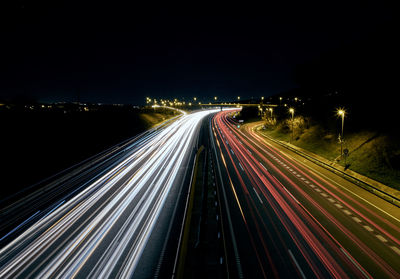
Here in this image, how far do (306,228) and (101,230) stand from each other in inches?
557

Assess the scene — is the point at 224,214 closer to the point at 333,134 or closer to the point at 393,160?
the point at 393,160

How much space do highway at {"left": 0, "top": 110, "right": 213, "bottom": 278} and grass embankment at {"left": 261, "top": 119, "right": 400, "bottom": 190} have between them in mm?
20736

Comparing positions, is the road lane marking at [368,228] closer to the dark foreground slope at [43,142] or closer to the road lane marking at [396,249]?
the road lane marking at [396,249]

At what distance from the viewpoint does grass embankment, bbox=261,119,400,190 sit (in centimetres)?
2017

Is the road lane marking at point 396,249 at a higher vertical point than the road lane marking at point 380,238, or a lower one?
higher

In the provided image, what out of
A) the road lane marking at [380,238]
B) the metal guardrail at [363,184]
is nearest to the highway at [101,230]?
the road lane marking at [380,238]

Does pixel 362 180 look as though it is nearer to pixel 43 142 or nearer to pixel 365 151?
pixel 365 151

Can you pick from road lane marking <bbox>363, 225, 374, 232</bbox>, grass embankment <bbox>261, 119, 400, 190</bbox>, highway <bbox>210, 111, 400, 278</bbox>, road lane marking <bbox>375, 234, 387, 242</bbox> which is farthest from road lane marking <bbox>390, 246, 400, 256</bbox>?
grass embankment <bbox>261, 119, 400, 190</bbox>

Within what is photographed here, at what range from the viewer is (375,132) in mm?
27953

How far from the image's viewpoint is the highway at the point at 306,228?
990 cm

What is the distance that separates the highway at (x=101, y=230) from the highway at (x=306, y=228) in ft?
15.0

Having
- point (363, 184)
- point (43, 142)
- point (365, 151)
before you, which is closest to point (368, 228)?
point (363, 184)

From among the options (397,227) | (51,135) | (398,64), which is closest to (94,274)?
(397,227)

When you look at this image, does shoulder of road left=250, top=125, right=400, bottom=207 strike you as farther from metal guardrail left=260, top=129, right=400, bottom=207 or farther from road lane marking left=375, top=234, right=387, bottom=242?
road lane marking left=375, top=234, right=387, bottom=242
